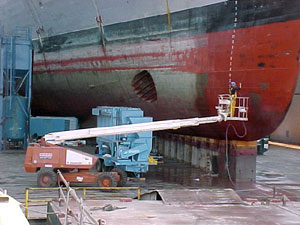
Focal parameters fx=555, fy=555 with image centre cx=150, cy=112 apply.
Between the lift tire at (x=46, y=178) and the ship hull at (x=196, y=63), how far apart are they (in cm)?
526

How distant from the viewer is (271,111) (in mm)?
15164

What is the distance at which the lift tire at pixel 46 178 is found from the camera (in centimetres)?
1352

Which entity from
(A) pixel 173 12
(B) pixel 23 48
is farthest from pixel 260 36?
(B) pixel 23 48

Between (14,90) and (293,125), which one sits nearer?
(14,90)

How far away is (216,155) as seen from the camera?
57.2 feet

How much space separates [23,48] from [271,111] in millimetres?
10797

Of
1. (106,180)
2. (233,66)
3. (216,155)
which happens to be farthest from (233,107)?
(106,180)

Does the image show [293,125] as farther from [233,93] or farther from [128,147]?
[128,147]

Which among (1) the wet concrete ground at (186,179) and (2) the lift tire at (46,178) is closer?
(2) the lift tire at (46,178)

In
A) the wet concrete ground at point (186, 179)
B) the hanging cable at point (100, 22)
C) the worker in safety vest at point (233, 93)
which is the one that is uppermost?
the hanging cable at point (100, 22)

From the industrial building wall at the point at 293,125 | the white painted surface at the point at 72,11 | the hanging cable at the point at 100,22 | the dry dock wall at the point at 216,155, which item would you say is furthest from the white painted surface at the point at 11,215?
the industrial building wall at the point at 293,125

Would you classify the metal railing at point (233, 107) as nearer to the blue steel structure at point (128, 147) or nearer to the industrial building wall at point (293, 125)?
the blue steel structure at point (128, 147)

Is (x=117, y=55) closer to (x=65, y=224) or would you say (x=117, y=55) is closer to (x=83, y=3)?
(x=83, y=3)

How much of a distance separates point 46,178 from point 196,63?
566cm
